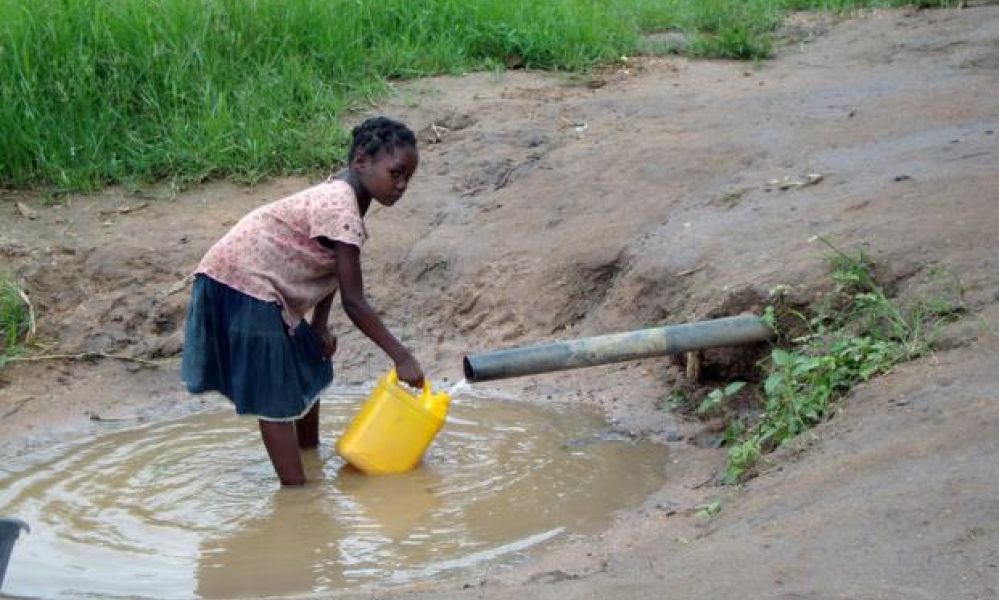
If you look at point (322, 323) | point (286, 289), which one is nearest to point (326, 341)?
point (322, 323)

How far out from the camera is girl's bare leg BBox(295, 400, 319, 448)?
496 centimetres

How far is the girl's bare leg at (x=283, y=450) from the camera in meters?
4.56

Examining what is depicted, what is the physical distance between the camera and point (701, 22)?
8531 millimetres

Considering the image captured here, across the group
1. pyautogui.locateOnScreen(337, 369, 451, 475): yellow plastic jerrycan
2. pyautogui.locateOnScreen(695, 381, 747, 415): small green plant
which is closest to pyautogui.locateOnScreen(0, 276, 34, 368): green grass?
pyautogui.locateOnScreen(337, 369, 451, 475): yellow plastic jerrycan

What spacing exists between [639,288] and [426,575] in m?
1.93

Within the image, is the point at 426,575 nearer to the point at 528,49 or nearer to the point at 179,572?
the point at 179,572

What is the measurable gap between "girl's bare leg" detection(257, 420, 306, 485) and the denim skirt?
0.10 ft

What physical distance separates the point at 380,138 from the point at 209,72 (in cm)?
295

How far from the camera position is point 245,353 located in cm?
452

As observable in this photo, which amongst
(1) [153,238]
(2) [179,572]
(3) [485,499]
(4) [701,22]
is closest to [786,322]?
(3) [485,499]

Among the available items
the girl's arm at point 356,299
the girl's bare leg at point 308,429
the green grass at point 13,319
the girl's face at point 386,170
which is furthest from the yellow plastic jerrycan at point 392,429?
the green grass at point 13,319

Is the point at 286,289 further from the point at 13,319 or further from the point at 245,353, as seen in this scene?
the point at 13,319

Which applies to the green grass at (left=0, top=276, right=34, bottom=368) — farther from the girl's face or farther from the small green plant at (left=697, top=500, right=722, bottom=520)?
the small green plant at (left=697, top=500, right=722, bottom=520)

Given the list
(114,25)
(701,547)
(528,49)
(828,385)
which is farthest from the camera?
(528,49)
